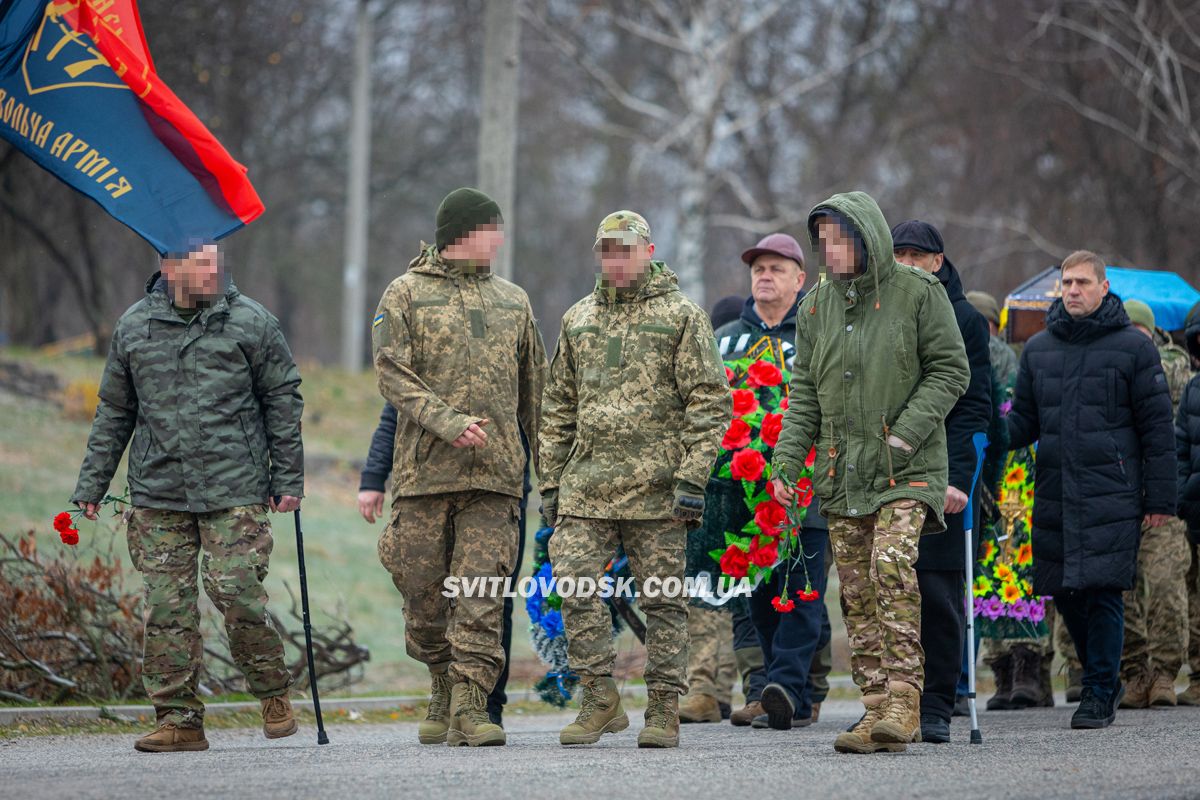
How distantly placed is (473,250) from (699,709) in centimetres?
295

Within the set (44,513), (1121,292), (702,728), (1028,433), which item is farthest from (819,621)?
(44,513)

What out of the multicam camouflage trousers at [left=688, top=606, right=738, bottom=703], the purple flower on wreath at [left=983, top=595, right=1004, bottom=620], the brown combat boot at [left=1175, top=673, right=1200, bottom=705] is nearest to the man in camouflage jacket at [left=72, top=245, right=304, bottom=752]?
the multicam camouflage trousers at [left=688, top=606, right=738, bottom=703]

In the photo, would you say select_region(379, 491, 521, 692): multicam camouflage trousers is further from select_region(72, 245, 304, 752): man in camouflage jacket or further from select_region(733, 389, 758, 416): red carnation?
select_region(733, 389, 758, 416): red carnation

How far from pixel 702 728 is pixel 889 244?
2.86 m

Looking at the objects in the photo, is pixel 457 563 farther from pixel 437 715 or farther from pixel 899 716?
pixel 899 716

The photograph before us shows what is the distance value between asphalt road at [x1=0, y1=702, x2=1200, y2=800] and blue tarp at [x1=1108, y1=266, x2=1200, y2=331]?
318 cm

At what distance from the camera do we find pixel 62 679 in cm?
856

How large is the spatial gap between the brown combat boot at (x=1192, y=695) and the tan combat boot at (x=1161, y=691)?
0.18 meters

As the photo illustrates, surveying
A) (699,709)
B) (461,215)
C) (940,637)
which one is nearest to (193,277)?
(461,215)

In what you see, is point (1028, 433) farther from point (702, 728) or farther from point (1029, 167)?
point (1029, 167)

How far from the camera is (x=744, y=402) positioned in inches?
329

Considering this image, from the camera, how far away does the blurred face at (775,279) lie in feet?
27.9

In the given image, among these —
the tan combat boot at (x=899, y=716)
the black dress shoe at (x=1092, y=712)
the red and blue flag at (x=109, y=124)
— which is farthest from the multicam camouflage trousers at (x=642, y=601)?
the red and blue flag at (x=109, y=124)

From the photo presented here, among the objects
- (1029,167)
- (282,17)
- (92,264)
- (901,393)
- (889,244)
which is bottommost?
(901,393)
